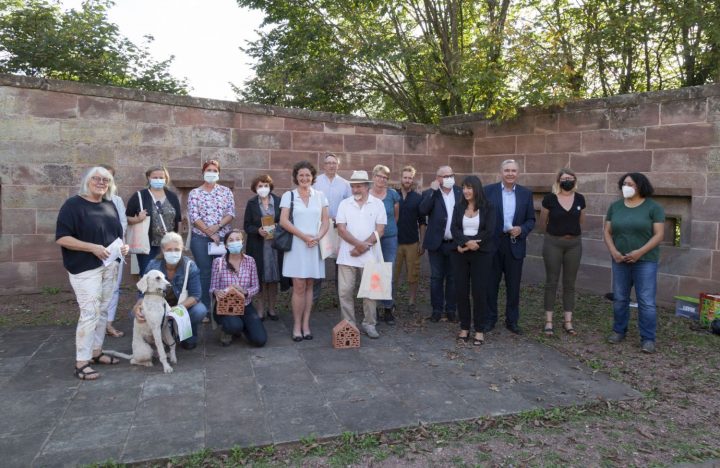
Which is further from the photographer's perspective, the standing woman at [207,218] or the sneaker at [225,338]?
the standing woman at [207,218]

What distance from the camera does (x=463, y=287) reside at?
5.61 metres

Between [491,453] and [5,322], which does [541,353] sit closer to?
[491,453]

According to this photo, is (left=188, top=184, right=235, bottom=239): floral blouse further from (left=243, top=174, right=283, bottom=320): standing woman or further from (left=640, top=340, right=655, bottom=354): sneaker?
(left=640, top=340, right=655, bottom=354): sneaker

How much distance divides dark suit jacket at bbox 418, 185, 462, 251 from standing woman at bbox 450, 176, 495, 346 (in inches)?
23.9

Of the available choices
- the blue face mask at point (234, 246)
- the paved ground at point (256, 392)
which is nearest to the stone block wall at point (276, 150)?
the paved ground at point (256, 392)

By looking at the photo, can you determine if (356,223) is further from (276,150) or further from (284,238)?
(276,150)

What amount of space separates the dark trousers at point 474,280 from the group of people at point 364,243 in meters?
0.01

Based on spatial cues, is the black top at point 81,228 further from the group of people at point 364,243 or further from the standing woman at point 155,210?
the standing woman at point 155,210

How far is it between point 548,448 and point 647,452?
0.64m

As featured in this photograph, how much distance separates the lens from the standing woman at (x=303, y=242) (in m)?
5.57

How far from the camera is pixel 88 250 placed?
4367 millimetres

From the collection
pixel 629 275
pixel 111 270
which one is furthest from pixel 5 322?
pixel 629 275

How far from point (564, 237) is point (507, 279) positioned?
0.79m

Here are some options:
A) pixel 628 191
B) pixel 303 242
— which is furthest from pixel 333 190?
Answer: pixel 628 191
